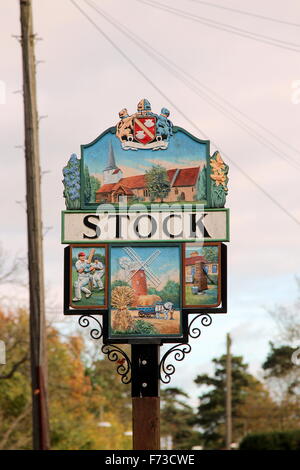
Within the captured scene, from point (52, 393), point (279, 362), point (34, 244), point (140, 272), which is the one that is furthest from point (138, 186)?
point (279, 362)

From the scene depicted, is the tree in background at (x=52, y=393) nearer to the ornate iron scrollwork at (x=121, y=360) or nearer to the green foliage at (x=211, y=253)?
the ornate iron scrollwork at (x=121, y=360)

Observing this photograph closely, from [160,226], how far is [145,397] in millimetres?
2206

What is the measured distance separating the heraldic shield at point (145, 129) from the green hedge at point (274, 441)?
24.1 meters

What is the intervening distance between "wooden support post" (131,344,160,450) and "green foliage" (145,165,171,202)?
6.39 feet

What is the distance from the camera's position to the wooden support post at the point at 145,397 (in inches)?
474

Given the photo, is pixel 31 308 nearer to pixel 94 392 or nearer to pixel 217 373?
pixel 94 392

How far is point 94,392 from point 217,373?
13.8 metres

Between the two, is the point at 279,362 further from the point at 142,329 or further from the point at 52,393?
the point at 142,329

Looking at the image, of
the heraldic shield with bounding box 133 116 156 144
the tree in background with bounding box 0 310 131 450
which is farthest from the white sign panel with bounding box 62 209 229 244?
the tree in background with bounding box 0 310 131 450

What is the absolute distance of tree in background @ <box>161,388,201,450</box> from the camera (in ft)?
191

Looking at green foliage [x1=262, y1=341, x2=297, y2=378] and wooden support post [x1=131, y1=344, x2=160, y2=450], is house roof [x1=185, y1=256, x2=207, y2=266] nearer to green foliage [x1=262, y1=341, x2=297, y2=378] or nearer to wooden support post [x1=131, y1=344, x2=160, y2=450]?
wooden support post [x1=131, y1=344, x2=160, y2=450]
